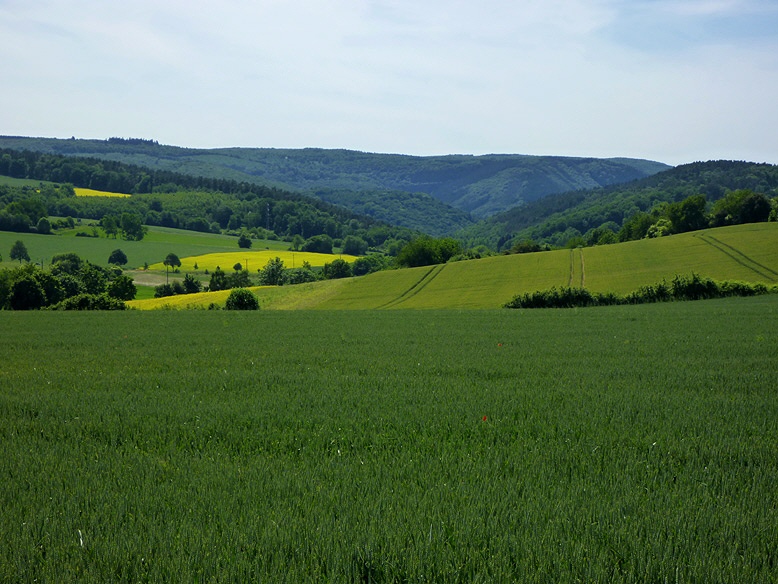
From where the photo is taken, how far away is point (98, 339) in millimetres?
21969

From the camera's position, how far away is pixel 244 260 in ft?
409

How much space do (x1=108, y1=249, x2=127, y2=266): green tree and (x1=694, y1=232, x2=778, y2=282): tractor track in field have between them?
93.6m

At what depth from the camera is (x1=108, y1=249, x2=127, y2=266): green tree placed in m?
113

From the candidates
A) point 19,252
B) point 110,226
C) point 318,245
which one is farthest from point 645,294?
point 110,226

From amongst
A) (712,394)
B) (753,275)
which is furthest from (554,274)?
(712,394)

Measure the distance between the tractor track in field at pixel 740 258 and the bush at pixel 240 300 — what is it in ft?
148

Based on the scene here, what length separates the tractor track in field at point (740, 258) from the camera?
57.7 meters

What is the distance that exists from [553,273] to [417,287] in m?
15.8

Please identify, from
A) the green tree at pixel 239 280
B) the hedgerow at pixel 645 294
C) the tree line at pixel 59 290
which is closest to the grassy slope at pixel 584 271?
the hedgerow at pixel 645 294

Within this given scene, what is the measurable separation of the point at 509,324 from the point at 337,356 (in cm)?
1447

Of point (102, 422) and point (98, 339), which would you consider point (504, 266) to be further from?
point (102, 422)

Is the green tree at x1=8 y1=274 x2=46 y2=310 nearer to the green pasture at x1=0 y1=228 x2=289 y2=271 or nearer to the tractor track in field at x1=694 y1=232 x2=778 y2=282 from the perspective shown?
the green pasture at x1=0 y1=228 x2=289 y2=271

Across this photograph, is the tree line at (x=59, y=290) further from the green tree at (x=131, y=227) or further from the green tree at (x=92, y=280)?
the green tree at (x=131, y=227)

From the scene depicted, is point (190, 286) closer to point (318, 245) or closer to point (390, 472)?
point (318, 245)
